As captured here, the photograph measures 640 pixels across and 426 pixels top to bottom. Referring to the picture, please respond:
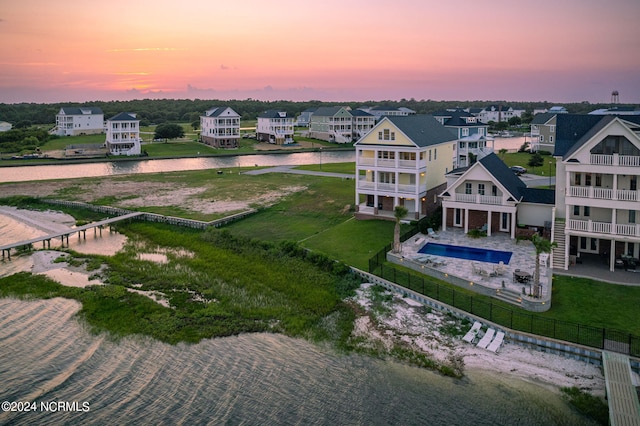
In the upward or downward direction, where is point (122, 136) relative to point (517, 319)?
upward

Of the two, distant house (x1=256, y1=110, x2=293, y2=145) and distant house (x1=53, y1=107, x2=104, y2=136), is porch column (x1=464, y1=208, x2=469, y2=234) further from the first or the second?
distant house (x1=53, y1=107, x2=104, y2=136)

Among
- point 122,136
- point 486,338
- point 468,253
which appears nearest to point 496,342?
point 486,338

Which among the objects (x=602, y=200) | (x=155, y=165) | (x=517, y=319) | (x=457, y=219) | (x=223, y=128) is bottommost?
(x=517, y=319)

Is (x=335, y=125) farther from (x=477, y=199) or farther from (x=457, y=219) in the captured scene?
(x=477, y=199)

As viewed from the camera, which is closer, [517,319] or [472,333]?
[472,333]

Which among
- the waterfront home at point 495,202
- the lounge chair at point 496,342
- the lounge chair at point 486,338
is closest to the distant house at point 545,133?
the waterfront home at point 495,202

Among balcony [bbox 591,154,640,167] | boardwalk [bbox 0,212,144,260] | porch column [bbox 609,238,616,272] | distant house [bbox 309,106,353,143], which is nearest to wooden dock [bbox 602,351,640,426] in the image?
porch column [bbox 609,238,616,272]

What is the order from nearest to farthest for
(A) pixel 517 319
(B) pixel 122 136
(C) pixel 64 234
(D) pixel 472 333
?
(D) pixel 472 333, (A) pixel 517 319, (C) pixel 64 234, (B) pixel 122 136
